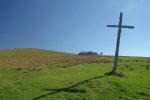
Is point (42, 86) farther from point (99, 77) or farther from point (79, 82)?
point (99, 77)

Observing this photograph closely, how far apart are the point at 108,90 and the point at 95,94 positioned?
1.60 m

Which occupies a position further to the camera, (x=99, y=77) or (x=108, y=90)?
(x=99, y=77)

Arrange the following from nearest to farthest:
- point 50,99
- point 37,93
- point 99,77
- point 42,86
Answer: point 50,99
point 37,93
point 42,86
point 99,77

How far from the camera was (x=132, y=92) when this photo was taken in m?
26.7

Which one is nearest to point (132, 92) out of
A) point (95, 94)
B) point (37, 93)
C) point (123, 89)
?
point (123, 89)

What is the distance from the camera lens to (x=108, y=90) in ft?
88.3

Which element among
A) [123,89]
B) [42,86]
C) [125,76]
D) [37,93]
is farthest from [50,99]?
[125,76]

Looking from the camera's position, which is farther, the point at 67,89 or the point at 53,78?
the point at 53,78

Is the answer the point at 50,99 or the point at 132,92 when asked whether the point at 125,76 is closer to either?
the point at 132,92

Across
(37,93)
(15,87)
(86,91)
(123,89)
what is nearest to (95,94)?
(86,91)

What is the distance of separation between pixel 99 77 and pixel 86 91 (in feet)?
18.0

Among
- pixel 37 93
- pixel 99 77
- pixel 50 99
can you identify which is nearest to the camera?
pixel 50 99

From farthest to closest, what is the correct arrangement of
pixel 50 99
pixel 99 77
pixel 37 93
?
pixel 99 77 < pixel 37 93 < pixel 50 99

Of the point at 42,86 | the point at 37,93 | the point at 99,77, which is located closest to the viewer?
the point at 37,93
